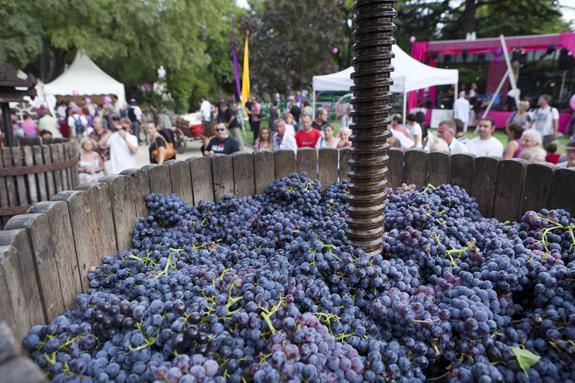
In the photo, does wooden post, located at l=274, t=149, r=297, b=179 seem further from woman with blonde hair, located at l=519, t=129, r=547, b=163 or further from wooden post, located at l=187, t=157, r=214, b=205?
woman with blonde hair, located at l=519, t=129, r=547, b=163

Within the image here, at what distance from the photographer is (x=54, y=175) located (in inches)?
161

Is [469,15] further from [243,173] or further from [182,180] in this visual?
[182,180]

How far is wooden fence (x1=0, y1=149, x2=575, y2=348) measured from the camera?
1.44 m

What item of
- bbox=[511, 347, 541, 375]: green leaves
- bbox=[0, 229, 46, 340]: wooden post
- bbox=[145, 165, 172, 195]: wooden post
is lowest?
bbox=[511, 347, 541, 375]: green leaves

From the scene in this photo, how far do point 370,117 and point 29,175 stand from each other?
→ 359 cm

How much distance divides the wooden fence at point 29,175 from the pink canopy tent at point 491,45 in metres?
12.8

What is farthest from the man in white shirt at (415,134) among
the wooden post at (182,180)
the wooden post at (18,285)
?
the wooden post at (18,285)

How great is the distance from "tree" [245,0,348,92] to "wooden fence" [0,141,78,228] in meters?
18.3

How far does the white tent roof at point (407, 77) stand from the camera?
9.43m

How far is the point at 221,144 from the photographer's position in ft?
18.6

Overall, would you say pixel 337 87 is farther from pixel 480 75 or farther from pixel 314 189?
pixel 480 75

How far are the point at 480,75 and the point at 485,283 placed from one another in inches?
982

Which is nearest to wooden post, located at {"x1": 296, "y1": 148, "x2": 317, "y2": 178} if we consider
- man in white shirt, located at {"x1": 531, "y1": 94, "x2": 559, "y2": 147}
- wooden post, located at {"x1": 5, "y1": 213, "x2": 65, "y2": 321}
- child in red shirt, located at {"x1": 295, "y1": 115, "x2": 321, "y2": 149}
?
wooden post, located at {"x1": 5, "y1": 213, "x2": 65, "y2": 321}

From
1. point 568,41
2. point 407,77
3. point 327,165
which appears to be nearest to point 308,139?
point 327,165
